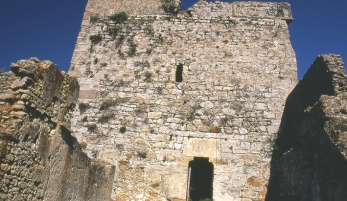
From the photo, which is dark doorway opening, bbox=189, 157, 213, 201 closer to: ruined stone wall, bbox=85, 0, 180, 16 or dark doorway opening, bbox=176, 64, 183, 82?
dark doorway opening, bbox=176, 64, 183, 82

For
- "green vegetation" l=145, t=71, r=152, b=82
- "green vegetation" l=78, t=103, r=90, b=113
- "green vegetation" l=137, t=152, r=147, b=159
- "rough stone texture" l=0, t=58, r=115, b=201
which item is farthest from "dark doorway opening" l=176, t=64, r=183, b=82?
"rough stone texture" l=0, t=58, r=115, b=201

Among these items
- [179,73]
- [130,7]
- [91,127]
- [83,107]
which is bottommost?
[91,127]

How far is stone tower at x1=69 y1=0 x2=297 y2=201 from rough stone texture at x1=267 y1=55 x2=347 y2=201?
0.41 m

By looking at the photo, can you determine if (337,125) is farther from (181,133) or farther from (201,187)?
(201,187)

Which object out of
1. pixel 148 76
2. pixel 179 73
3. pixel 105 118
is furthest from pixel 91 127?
pixel 179 73

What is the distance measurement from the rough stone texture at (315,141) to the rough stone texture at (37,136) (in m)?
4.08

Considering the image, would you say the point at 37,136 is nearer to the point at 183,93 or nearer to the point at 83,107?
the point at 83,107

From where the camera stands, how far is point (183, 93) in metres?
8.05

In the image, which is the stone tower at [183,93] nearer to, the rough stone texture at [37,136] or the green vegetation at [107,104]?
the green vegetation at [107,104]

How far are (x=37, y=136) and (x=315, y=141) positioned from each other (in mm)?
4573

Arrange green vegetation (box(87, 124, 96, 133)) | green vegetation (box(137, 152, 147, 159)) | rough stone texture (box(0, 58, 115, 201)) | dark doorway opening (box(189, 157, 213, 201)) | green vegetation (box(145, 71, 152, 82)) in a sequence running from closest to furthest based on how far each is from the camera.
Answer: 1. rough stone texture (box(0, 58, 115, 201))
2. green vegetation (box(137, 152, 147, 159))
3. green vegetation (box(87, 124, 96, 133))
4. dark doorway opening (box(189, 157, 213, 201))
5. green vegetation (box(145, 71, 152, 82))

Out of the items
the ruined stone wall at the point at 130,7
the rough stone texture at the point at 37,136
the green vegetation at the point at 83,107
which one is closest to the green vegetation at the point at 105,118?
the green vegetation at the point at 83,107

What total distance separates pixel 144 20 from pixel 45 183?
21.2ft

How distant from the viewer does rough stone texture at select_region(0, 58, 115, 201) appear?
3395mm
